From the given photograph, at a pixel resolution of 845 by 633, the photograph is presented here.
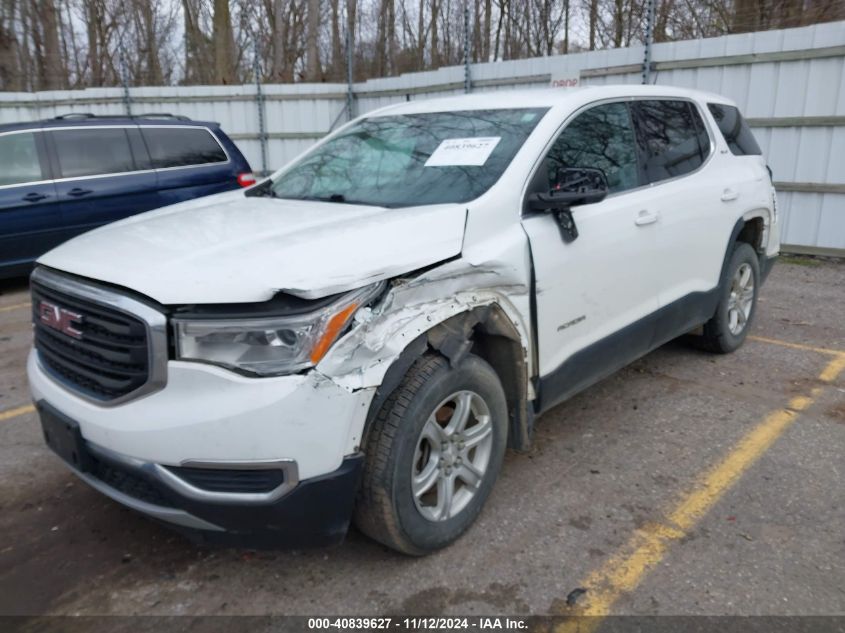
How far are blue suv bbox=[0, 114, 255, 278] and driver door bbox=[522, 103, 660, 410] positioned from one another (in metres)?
5.61

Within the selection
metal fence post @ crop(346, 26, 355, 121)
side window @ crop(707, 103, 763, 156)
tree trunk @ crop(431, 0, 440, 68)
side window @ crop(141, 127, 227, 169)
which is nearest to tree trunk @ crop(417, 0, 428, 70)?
tree trunk @ crop(431, 0, 440, 68)

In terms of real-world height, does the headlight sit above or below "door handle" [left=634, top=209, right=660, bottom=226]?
below

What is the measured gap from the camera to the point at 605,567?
273cm

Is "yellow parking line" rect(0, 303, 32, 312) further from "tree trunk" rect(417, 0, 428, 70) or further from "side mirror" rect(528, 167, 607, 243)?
"tree trunk" rect(417, 0, 428, 70)

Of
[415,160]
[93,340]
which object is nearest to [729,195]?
[415,160]

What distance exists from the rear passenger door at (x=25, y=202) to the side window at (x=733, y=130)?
20.7 feet

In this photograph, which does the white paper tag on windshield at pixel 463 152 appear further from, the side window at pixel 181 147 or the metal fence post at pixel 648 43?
the metal fence post at pixel 648 43

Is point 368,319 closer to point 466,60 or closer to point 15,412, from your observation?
point 15,412

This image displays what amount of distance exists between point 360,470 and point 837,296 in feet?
20.6

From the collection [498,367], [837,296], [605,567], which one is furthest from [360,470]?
[837,296]

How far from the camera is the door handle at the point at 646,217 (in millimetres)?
3677

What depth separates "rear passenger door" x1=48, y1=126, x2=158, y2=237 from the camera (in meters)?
7.26

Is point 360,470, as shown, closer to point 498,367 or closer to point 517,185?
point 498,367

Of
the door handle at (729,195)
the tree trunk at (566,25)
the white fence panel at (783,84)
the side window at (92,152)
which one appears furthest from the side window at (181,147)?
the tree trunk at (566,25)
